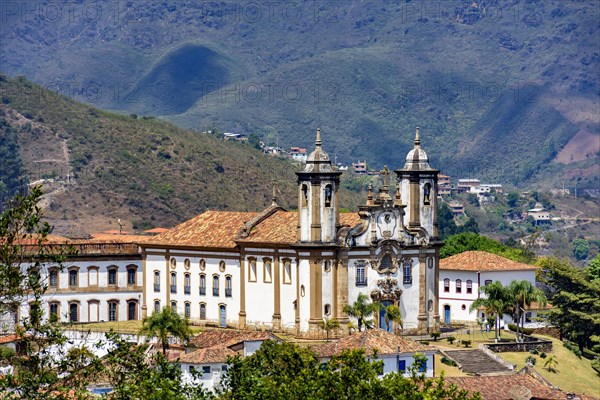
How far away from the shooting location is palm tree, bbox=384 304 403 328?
10175cm

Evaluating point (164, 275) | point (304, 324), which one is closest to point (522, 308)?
point (304, 324)

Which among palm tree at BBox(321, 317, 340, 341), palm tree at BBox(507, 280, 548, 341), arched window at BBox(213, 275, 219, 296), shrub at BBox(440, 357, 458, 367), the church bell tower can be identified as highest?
the church bell tower

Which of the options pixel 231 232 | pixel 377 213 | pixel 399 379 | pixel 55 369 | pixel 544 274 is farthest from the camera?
pixel 544 274

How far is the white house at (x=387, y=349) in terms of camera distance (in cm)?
8688

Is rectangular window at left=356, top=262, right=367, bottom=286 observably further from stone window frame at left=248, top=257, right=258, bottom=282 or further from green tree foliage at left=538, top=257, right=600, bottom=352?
green tree foliage at left=538, top=257, right=600, bottom=352

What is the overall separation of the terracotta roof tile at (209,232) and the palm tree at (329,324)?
9275mm

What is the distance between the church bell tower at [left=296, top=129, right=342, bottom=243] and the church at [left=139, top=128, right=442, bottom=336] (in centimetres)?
6

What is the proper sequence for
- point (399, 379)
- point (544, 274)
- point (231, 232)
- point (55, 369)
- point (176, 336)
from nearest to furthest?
point (55, 369) → point (399, 379) → point (176, 336) → point (231, 232) → point (544, 274)

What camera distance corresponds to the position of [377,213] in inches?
4003

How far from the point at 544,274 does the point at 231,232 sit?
101 ft

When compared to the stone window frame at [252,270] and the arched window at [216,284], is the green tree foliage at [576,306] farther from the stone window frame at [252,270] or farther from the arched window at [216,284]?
the arched window at [216,284]

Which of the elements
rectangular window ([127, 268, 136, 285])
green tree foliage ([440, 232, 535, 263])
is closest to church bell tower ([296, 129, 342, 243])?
rectangular window ([127, 268, 136, 285])

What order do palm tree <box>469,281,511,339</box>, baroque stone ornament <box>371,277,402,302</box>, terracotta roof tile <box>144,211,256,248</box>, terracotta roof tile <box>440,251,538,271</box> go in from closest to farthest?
1. baroque stone ornament <box>371,277,402,302</box>
2. palm tree <box>469,281,511,339</box>
3. terracotta roof tile <box>144,211,256,248</box>
4. terracotta roof tile <box>440,251,538,271</box>

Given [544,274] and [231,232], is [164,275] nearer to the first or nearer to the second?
[231,232]
